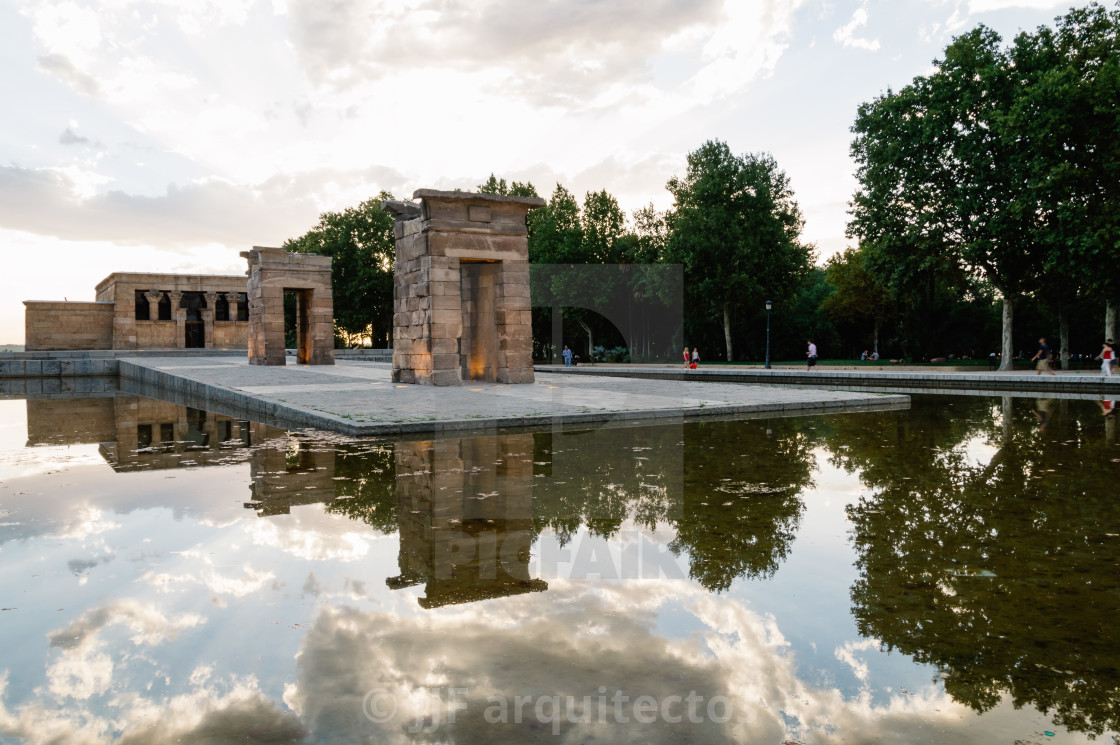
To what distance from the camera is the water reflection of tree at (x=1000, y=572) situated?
2.78 m

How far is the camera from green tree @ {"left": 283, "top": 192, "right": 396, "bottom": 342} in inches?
2067

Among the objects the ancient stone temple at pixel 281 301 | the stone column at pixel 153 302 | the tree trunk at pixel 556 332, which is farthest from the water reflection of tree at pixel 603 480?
the stone column at pixel 153 302

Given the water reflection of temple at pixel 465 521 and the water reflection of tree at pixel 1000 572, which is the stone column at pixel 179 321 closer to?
the water reflection of temple at pixel 465 521

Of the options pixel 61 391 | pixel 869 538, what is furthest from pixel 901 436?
pixel 61 391

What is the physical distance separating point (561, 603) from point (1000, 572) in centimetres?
241

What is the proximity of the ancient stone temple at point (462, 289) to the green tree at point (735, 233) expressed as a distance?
23163 mm

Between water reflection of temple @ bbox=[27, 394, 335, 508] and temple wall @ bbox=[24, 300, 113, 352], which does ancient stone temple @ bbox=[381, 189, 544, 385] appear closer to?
water reflection of temple @ bbox=[27, 394, 335, 508]

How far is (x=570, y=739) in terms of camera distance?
2391 mm

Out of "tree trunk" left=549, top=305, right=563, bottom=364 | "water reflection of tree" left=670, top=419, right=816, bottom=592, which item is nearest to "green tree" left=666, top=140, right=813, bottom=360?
"tree trunk" left=549, top=305, right=563, bottom=364

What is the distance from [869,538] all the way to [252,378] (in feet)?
59.0

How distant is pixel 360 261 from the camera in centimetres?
5294

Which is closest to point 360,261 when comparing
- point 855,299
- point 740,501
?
point 855,299

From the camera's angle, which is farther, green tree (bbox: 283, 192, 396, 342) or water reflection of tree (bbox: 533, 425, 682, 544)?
green tree (bbox: 283, 192, 396, 342)

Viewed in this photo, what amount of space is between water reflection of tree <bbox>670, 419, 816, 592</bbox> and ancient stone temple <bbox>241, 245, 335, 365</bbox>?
2238cm
